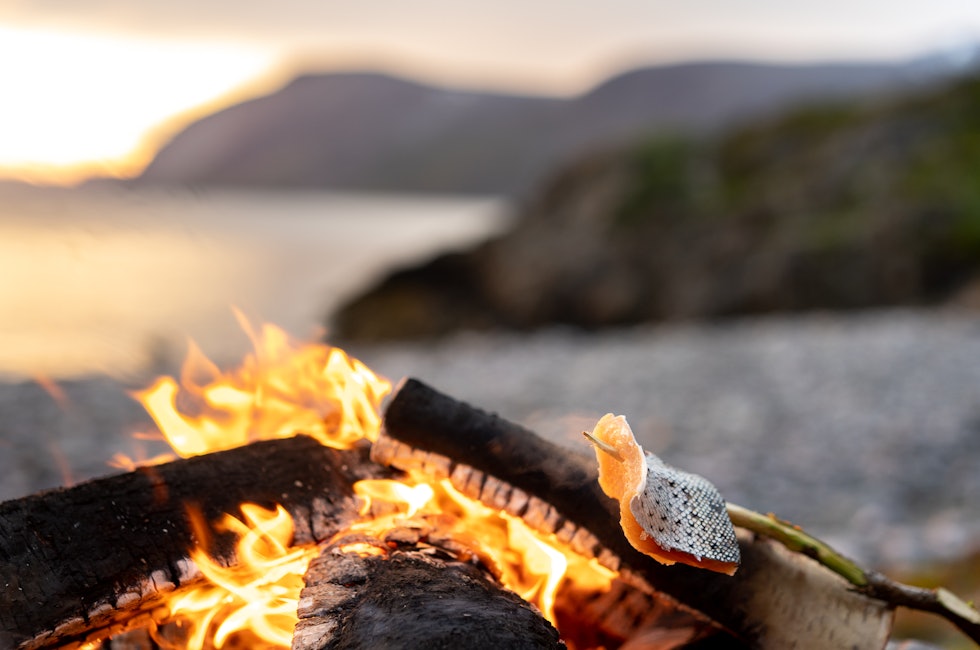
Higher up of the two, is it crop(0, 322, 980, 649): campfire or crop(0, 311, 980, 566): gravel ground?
crop(0, 311, 980, 566): gravel ground

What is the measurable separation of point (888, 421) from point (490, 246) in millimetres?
19548

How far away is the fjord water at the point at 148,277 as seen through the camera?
3002mm

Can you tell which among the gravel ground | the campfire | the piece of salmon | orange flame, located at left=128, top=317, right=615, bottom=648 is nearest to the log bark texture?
the campfire

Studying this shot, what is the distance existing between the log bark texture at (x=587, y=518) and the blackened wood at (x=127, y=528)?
28 centimetres

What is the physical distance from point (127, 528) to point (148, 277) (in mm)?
54784

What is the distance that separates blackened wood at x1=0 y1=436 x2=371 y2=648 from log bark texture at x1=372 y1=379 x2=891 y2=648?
28cm

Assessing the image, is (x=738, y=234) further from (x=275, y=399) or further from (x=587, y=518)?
(x=587, y=518)

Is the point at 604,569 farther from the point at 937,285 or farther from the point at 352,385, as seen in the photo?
the point at 937,285

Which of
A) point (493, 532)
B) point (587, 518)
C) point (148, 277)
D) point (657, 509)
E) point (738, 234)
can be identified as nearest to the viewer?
point (657, 509)

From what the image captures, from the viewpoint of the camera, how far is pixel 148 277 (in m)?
53.2

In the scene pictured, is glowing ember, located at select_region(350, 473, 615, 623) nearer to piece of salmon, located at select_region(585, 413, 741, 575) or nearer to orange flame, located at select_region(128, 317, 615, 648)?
orange flame, located at select_region(128, 317, 615, 648)

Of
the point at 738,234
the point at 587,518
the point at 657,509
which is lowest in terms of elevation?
the point at 587,518

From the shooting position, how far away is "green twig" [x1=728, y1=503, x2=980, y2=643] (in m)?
2.51

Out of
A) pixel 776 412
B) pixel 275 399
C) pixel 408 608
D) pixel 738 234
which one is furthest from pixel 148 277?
pixel 408 608
